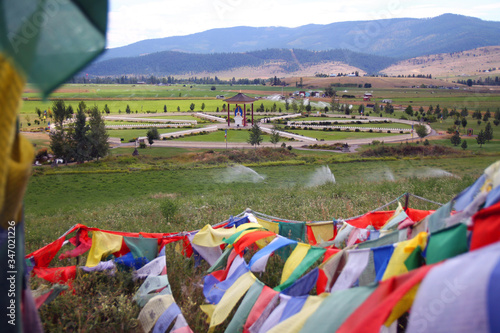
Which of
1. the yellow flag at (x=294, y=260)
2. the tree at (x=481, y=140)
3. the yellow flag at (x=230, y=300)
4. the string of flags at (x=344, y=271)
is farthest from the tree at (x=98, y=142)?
the tree at (x=481, y=140)

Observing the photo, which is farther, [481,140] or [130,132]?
[130,132]

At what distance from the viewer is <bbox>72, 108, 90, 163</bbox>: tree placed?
5366 cm

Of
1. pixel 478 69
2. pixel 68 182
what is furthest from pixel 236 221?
pixel 478 69

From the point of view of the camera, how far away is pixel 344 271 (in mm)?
3539

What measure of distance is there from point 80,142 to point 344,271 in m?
57.2

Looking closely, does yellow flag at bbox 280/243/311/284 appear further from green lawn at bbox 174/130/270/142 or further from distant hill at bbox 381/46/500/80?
distant hill at bbox 381/46/500/80

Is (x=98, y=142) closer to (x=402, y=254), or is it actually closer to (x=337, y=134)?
(x=337, y=134)

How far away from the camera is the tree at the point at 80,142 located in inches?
2112

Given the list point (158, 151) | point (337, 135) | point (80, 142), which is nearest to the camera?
point (80, 142)

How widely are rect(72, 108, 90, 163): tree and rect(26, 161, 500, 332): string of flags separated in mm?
52327

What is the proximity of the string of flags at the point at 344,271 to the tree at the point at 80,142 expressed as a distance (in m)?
52.3

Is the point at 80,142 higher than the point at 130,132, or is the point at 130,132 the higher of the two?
the point at 80,142

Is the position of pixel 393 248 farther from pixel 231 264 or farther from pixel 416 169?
pixel 416 169

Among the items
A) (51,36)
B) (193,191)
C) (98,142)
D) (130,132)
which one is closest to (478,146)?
(193,191)
